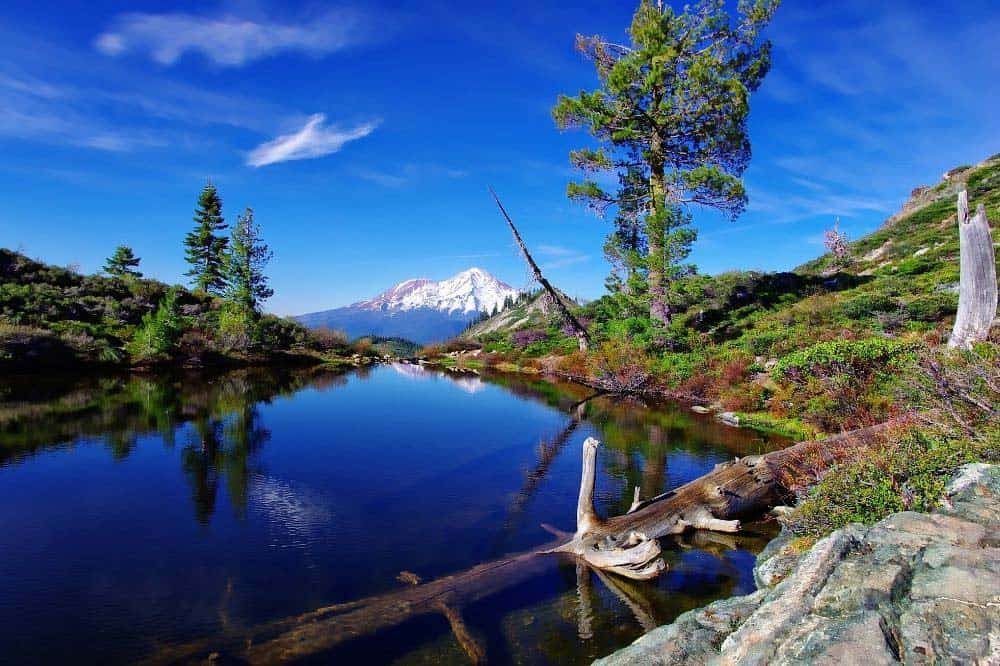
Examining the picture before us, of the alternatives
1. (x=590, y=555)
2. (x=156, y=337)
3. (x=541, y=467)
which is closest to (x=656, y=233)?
(x=541, y=467)

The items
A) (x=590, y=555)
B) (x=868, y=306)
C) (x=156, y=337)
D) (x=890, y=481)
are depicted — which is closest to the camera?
(x=890, y=481)

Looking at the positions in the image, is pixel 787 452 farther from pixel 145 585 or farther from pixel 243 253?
pixel 243 253

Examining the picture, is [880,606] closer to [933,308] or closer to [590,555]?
[590,555]

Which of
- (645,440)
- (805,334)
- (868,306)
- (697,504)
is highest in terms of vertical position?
(868,306)

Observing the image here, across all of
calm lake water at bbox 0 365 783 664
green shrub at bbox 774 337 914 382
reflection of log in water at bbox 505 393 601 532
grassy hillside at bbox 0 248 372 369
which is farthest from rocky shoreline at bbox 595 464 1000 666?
grassy hillside at bbox 0 248 372 369

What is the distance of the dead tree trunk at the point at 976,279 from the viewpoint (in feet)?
46.8

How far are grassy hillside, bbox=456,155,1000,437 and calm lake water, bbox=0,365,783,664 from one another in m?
2.82

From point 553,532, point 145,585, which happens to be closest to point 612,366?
point 553,532

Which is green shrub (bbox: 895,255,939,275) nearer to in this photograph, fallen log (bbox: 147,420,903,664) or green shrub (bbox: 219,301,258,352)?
fallen log (bbox: 147,420,903,664)

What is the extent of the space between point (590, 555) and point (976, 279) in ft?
43.1

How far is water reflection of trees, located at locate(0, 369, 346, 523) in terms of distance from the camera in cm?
1597

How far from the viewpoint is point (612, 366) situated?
33.4 m

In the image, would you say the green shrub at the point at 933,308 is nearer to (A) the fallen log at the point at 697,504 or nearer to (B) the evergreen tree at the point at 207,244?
(A) the fallen log at the point at 697,504

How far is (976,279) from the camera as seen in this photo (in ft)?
47.5
